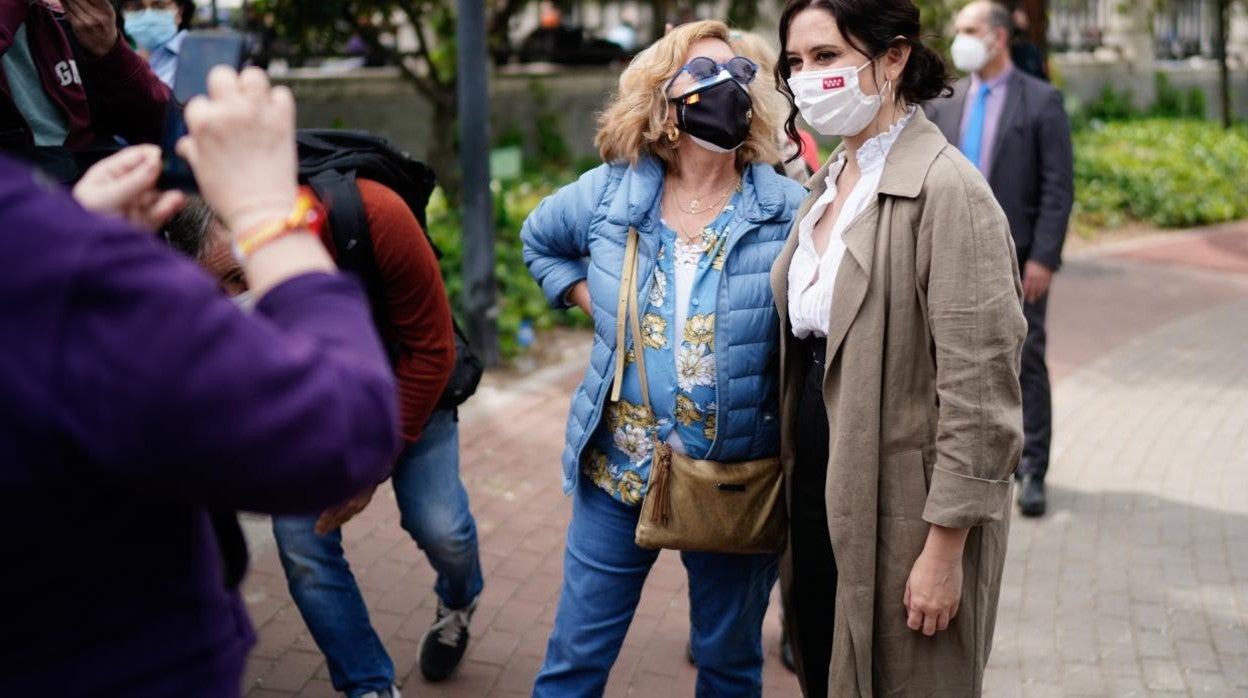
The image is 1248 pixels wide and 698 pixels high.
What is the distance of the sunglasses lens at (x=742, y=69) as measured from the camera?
3.32m

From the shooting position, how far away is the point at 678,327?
313cm

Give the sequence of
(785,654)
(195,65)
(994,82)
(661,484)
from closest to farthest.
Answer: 1. (195,65)
2. (661,484)
3. (785,654)
4. (994,82)

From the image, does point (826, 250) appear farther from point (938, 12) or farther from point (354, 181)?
point (938, 12)

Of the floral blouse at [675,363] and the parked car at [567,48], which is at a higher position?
the parked car at [567,48]

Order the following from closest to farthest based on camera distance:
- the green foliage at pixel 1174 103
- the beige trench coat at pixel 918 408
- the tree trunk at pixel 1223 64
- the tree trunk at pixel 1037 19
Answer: the beige trench coat at pixel 918 408, the tree trunk at pixel 1037 19, the tree trunk at pixel 1223 64, the green foliage at pixel 1174 103

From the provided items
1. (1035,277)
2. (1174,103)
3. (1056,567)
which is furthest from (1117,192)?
(1056,567)

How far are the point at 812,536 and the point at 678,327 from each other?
22.3 inches

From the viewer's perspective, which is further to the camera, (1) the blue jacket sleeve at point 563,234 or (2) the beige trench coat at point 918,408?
(1) the blue jacket sleeve at point 563,234

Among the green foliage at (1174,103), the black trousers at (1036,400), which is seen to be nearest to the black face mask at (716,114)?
the black trousers at (1036,400)

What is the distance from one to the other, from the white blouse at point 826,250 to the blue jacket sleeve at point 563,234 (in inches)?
A: 23.6

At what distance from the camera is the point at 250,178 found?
150 centimetres

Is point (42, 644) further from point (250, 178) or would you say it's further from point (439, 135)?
point (439, 135)

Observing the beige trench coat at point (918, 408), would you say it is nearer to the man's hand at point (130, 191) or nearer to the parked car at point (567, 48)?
the man's hand at point (130, 191)

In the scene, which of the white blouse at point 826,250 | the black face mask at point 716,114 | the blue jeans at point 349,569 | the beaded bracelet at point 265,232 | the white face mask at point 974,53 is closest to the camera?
the beaded bracelet at point 265,232
